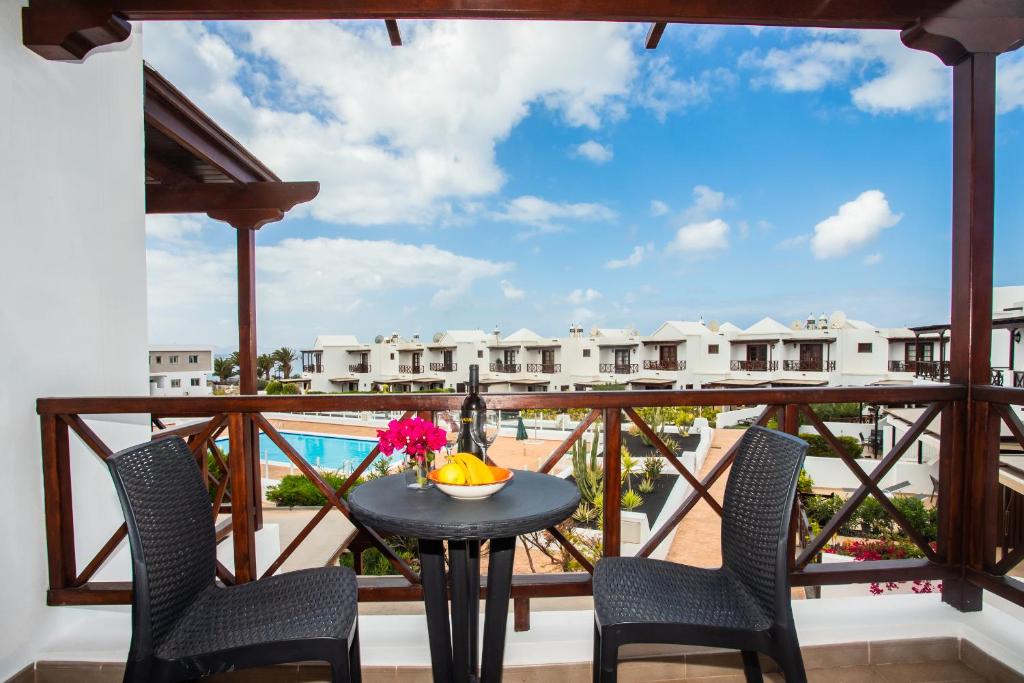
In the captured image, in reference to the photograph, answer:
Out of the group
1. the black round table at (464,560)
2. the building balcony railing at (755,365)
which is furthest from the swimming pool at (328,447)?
the building balcony railing at (755,365)

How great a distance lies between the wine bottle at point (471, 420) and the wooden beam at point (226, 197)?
2996 millimetres

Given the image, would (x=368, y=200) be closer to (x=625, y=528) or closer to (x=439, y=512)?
(x=625, y=528)

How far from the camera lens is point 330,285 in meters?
25.0

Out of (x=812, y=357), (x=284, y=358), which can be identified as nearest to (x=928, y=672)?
(x=812, y=357)

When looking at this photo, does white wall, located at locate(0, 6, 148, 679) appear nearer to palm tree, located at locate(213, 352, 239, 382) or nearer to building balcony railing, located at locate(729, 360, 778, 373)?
palm tree, located at locate(213, 352, 239, 382)

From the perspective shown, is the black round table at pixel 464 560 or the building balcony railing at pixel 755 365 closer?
the black round table at pixel 464 560

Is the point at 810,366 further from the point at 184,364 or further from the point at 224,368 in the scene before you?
the point at 184,364

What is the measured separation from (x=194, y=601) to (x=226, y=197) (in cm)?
358

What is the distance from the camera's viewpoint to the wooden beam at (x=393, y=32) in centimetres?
206

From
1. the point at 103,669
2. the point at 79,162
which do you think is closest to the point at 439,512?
the point at 103,669

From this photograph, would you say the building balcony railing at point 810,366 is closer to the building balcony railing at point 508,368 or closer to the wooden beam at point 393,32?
the building balcony railing at point 508,368

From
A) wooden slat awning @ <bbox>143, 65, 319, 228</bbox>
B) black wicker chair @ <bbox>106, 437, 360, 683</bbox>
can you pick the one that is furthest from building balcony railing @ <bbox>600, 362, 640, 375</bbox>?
black wicker chair @ <bbox>106, 437, 360, 683</bbox>

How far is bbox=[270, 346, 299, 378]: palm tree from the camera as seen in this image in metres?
26.3

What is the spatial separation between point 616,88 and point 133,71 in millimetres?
29402
